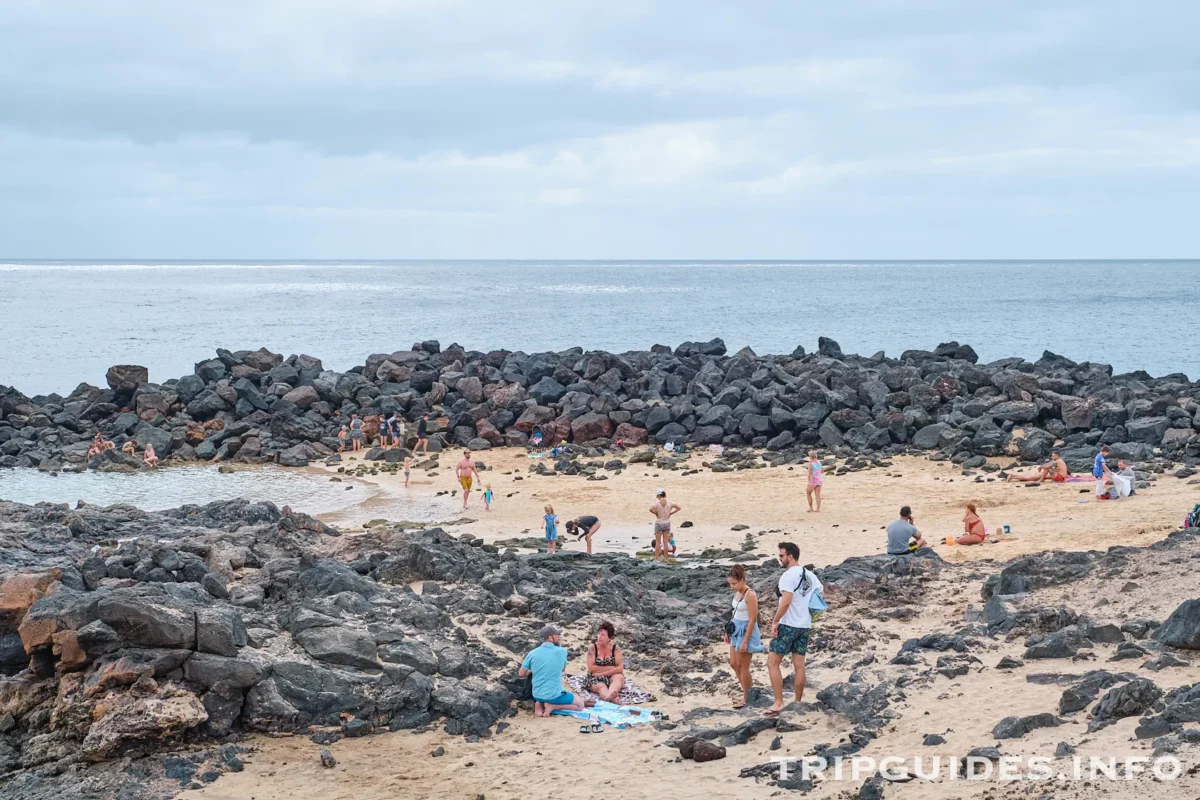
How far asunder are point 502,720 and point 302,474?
21823mm

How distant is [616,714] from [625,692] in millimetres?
665

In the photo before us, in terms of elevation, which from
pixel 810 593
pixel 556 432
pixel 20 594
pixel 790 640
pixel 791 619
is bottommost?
pixel 556 432

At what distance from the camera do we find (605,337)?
317 ft

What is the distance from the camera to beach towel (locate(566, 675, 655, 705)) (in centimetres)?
1358

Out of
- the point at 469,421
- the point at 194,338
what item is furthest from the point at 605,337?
the point at 469,421

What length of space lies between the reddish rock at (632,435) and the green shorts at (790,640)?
75.6ft

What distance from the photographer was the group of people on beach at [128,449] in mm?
35094

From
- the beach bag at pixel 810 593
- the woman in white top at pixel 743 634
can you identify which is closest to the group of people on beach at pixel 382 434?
the woman in white top at pixel 743 634

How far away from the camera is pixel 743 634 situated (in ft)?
42.5

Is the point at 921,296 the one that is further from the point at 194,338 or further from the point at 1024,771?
the point at 1024,771

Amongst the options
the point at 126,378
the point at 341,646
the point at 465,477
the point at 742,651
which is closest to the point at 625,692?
the point at 742,651

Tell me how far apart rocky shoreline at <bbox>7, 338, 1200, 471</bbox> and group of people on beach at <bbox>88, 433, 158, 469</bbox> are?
36 cm

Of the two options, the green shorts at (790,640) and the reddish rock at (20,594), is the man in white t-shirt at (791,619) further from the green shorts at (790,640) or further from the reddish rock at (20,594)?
the reddish rock at (20,594)

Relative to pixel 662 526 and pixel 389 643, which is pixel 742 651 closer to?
pixel 389 643
